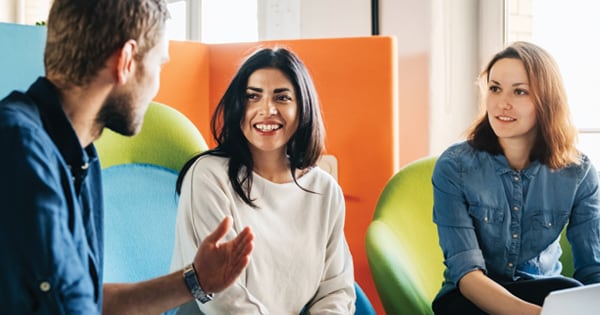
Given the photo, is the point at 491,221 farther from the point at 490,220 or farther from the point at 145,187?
the point at 145,187

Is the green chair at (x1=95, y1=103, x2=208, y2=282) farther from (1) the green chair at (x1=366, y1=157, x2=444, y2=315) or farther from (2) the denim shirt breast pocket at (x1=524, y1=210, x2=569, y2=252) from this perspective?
(2) the denim shirt breast pocket at (x1=524, y1=210, x2=569, y2=252)

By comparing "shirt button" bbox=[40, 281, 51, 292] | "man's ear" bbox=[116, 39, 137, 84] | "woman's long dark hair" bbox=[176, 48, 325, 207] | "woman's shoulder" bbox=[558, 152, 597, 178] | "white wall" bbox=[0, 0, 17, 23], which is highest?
"white wall" bbox=[0, 0, 17, 23]

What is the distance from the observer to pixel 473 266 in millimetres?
1951

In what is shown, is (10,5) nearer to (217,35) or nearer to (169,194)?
(217,35)

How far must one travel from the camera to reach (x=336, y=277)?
6.60 feet

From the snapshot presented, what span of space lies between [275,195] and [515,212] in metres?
0.66

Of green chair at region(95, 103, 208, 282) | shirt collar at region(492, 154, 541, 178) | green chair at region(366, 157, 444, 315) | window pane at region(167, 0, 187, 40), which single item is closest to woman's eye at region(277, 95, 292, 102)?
green chair at region(95, 103, 208, 282)

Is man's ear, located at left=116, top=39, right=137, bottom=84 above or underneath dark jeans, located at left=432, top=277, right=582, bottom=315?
above

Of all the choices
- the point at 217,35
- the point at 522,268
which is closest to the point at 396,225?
the point at 522,268

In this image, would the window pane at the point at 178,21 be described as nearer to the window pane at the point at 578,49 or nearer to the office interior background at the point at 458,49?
the office interior background at the point at 458,49

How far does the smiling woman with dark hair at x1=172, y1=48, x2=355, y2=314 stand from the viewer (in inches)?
74.1

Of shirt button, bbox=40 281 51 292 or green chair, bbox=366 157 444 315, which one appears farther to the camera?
green chair, bbox=366 157 444 315

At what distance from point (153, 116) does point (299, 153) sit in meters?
0.49

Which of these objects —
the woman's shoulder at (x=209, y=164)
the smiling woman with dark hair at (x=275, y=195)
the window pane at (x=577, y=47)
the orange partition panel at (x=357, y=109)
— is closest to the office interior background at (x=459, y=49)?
the window pane at (x=577, y=47)
